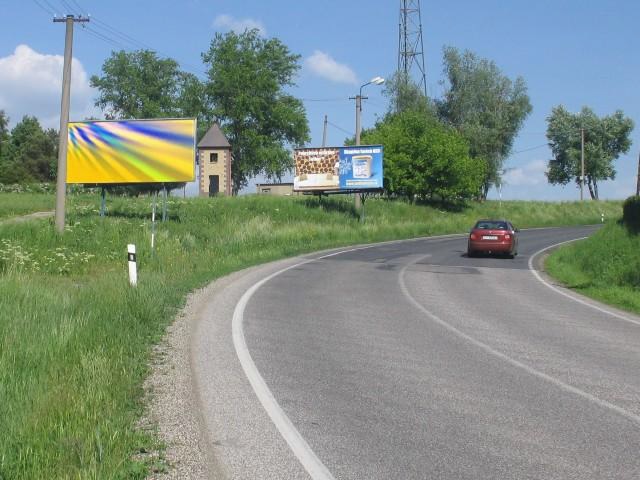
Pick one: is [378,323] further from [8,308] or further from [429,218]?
[429,218]

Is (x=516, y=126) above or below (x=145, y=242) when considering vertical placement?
above

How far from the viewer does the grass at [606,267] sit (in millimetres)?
16891

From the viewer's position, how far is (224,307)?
44.5 ft

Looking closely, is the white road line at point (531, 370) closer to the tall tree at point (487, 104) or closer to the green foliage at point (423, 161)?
the green foliage at point (423, 161)

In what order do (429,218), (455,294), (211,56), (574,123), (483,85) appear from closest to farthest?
(455,294)
(429,218)
(483,85)
(211,56)
(574,123)

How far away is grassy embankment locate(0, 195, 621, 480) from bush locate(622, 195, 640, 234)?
12739 mm

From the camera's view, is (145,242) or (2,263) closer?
(2,263)

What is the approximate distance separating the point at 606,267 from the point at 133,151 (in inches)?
818

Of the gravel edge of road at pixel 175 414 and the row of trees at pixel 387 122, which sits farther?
the row of trees at pixel 387 122

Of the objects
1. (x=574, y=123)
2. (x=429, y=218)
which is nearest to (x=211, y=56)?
(x=429, y=218)

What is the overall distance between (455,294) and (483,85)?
61.3 m

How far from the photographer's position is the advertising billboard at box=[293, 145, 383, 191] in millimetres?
47156

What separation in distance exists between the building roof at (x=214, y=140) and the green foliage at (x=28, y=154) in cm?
2572

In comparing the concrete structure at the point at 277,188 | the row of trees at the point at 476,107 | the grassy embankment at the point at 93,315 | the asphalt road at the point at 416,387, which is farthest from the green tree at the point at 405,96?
the asphalt road at the point at 416,387
